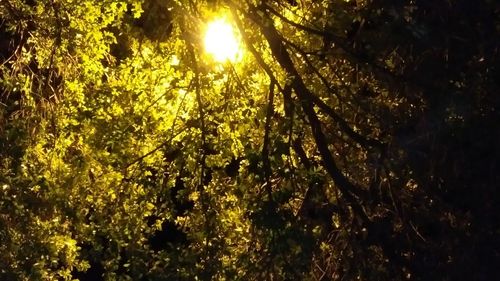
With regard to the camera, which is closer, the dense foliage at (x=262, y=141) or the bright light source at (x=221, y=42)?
the dense foliage at (x=262, y=141)

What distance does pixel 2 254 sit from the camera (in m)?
7.73

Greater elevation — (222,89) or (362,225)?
(222,89)

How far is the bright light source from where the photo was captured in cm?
693

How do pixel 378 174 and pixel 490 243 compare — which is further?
pixel 378 174

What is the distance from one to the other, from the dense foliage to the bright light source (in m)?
0.08

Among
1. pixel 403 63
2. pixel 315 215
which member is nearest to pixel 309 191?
pixel 315 215

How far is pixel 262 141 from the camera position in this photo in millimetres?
6930

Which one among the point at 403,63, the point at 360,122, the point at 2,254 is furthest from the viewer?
the point at 2,254

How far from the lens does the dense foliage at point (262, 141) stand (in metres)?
6.31

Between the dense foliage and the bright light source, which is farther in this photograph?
the bright light source

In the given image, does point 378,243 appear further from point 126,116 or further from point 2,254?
point 2,254

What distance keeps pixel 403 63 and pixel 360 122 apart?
758 millimetres

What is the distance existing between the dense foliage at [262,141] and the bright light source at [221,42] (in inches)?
3.3

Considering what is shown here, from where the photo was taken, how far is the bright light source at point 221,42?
22.7ft
